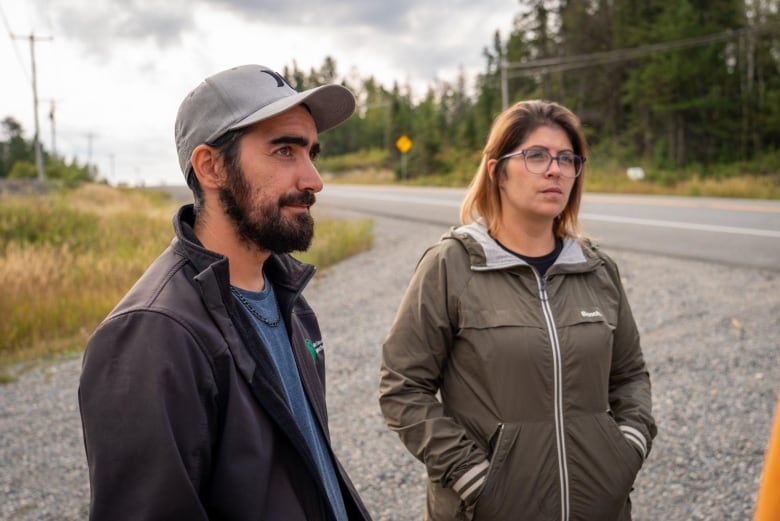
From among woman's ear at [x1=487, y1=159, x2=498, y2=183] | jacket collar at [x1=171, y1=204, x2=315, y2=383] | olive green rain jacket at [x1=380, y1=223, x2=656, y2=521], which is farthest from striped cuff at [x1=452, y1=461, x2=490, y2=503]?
woman's ear at [x1=487, y1=159, x2=498, y2=183]

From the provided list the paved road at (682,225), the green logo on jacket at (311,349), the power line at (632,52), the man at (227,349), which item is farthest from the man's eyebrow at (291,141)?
the power line at (632,52)

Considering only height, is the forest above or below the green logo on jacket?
above

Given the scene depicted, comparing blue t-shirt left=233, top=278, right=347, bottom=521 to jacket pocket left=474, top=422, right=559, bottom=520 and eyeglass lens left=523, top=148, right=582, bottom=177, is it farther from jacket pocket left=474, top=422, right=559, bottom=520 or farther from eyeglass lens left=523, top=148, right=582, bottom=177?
eyeglass lens left=523, top=148, right=582, bottom=177

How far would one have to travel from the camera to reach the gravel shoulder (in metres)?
3.92

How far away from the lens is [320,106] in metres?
1.93

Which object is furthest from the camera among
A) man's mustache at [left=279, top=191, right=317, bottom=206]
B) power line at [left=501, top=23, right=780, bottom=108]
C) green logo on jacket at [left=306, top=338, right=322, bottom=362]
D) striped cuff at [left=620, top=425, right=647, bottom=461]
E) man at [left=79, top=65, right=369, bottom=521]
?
power line at [left=501, top=23, right=780, bottom=108]

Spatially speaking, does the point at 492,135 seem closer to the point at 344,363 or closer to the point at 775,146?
the point at 344,363

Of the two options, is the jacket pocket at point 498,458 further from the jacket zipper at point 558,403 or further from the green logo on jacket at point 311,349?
the green logo on jacket at point 311,349

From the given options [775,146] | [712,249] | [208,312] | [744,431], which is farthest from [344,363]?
[775,146]

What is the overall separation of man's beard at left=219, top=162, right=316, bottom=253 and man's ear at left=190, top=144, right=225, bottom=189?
1.0 inches

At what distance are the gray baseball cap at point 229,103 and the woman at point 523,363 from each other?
0.95 meters

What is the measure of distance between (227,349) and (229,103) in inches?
26.4

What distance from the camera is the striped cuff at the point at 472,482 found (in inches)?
85.7

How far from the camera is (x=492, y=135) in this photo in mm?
2691
